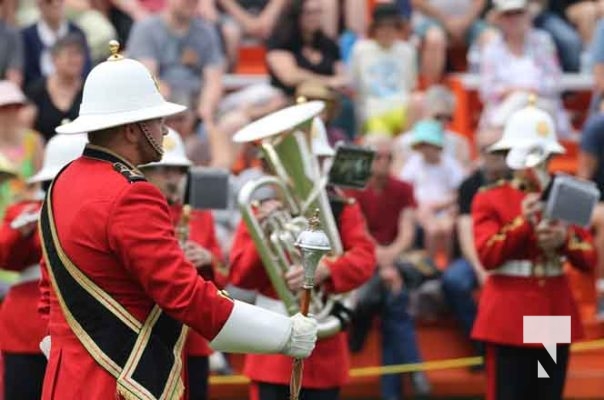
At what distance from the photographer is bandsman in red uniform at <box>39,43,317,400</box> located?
6230 mm

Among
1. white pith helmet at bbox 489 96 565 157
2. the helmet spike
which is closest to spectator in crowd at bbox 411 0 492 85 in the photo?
white pith helmet at bbox 489 96 565 157

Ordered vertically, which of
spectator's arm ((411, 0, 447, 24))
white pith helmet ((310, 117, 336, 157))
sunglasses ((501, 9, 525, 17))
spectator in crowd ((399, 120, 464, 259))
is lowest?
spectator in crowd ((399, 120, 464, 259))

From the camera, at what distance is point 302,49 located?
14031 mm

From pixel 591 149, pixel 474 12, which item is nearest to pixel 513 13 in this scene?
pixel 474 12


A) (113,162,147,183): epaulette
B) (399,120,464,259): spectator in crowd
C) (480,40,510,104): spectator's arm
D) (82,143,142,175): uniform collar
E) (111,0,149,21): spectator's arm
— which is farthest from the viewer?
(111,0,149,21): spectator's arm

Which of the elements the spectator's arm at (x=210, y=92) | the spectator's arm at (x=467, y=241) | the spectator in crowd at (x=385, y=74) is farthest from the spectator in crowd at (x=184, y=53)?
the spectator's arm at (x=467, y=241)

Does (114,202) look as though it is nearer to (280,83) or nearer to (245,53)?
(280,83)

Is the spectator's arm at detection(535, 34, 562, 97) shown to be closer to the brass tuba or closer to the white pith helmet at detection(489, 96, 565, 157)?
the white pith helmet at detection(489, 96, 565, 157)

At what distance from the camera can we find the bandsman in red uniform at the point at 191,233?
926 centimetres

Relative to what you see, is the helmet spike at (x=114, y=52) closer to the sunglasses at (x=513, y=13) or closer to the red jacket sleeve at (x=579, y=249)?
the red jacket sleeve at (x=579, y=249)

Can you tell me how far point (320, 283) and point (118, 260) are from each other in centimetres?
254

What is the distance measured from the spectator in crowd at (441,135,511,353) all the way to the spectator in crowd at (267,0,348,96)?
2.06 meters

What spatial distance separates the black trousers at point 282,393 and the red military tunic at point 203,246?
66 centimetres

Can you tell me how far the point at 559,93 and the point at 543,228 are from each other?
5654 millimetres
